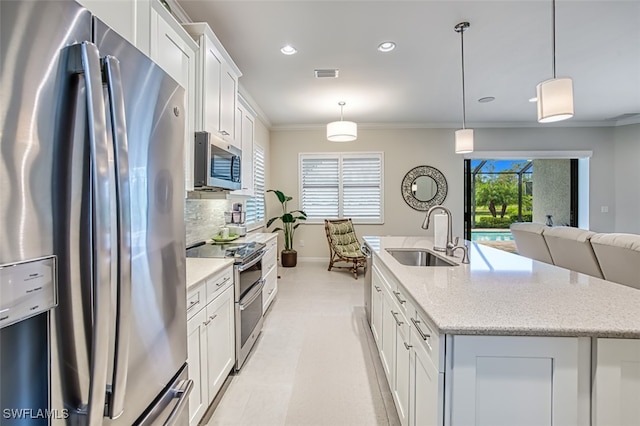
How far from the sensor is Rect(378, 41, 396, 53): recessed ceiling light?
9.59 feet

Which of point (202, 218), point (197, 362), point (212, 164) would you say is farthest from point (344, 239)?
point (197, 362)

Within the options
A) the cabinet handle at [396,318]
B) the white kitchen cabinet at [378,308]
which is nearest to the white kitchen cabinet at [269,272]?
the white kitchen cabinet at [378,308]

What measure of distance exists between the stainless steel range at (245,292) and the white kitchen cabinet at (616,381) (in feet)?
6.32

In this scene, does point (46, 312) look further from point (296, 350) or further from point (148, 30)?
point (296, 350)

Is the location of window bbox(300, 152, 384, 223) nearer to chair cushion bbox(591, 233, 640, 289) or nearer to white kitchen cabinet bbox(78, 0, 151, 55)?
chair cushion bbox(591, 233, 640, 289)

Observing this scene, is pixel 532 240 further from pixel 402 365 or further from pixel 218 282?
pixel 218 282

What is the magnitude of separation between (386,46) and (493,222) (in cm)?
648

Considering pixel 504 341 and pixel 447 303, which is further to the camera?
pixel 447 303

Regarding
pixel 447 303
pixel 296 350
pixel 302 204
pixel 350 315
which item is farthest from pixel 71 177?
pixel 302 204

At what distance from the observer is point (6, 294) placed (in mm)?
493

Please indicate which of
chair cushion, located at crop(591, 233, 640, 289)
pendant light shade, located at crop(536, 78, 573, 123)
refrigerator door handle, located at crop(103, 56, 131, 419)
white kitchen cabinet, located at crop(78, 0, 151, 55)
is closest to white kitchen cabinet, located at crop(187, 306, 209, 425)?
refrigerator door handle, located at crop(103, 56, 131, 419)

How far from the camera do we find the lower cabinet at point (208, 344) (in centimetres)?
149

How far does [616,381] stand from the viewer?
0.96 metres

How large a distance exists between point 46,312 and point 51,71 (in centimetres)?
49
